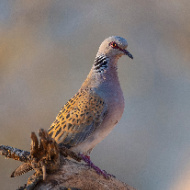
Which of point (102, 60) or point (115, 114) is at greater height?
point (102, 60)

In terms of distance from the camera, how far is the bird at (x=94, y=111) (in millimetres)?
2695

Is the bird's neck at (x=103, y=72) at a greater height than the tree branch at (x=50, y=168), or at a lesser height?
greater

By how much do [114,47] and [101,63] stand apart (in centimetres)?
17

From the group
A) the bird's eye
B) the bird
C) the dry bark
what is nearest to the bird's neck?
the bird

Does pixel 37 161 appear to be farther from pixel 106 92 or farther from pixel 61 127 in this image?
pixel 106 92

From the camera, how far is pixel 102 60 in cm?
292

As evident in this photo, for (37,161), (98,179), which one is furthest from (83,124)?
(37,161)

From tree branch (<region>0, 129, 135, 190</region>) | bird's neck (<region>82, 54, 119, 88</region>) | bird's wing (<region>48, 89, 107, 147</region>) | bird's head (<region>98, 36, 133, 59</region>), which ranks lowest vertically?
tree branch (<region>0, 129, 135, 190</region>)

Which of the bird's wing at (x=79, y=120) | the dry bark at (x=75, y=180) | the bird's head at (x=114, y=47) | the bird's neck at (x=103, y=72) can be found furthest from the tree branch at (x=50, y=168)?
the bird's head at (x=114, y=47)

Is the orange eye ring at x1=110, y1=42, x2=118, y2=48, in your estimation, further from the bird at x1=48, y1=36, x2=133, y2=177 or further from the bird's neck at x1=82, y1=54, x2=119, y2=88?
the bird's neck at x1=82, y1=54, x2=119, y2=88

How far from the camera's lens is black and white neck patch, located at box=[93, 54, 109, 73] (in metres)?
2.90

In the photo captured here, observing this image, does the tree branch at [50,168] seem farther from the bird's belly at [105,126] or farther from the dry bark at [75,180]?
the bird's belly at [105,126]

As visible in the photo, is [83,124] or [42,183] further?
[83,124]

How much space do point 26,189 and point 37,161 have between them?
0.18m
